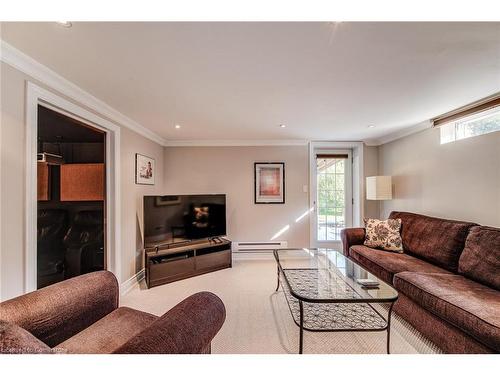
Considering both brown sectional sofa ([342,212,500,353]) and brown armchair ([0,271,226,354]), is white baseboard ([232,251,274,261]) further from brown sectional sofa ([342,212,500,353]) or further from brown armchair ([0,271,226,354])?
brown armchair ([0,271,226,354])

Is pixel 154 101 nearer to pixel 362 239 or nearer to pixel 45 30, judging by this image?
pixel 45 30

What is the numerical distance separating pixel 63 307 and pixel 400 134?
15.0ft

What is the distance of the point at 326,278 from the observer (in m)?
2.29

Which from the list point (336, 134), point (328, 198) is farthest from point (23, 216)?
point (328, 198)

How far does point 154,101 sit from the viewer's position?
238cm

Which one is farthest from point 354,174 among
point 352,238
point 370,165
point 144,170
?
point 144,170

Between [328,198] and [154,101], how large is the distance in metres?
3.68

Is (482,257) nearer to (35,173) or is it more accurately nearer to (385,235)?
(385,235)

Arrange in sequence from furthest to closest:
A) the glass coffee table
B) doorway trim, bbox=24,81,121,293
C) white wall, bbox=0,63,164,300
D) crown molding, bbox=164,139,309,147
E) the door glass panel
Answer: the door glass panel, crown molding, bbox=164,139,309,147, the glass coffee table, doorway trim, bbox=24,81,121,293, white wall, bbox=0,63,164,300

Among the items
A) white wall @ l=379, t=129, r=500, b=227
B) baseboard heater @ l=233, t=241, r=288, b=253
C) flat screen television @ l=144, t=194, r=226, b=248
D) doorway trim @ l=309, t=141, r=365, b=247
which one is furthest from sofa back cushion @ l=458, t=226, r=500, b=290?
flat screen television @ l=144, t=194, r=226, b=248

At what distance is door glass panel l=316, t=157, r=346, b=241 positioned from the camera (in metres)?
4.68

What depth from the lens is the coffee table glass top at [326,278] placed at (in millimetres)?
1762

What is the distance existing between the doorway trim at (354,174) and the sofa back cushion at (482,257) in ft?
7.29

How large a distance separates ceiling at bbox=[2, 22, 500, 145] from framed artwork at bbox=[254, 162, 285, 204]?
155 cm
